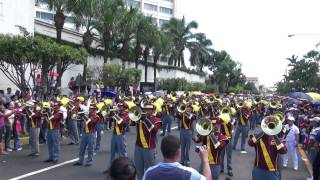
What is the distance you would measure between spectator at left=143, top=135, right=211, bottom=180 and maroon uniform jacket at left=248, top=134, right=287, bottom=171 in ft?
15.5

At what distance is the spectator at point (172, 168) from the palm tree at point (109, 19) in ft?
95.2

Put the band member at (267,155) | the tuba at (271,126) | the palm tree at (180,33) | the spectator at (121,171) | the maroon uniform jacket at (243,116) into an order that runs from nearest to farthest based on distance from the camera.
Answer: the spectator at (121,171) → the band member at (267,155) → the tuba at (271,126) → the maroon uniform jacket at (243,116) → the palm tree at (180,33)

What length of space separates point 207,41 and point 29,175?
67.0 m

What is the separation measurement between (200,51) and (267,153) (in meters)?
64.8

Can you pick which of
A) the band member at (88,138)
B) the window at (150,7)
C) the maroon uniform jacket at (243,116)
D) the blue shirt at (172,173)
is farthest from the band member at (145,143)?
the window at (150,7)

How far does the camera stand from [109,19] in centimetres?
3547

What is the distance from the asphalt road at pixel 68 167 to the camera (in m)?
12.9

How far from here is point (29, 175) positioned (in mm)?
12820

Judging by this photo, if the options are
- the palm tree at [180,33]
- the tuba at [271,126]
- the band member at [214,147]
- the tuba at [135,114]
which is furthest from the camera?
the palm tree at [180,33]

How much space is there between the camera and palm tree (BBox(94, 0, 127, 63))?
113 ft

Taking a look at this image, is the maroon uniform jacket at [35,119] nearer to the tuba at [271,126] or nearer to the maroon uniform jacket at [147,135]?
the maroon uniform jacket at [147,135]

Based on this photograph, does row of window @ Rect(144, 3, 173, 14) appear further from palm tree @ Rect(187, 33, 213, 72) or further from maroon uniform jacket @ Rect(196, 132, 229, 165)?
maroon uniform jacket @ Rect(196, 132, 229, 165)

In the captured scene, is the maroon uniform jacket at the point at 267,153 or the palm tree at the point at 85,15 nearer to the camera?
the maroon uniform jacket at the point at 267,153

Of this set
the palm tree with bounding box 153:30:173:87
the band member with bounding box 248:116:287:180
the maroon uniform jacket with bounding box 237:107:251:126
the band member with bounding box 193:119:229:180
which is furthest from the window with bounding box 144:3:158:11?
the band member with bounding box 248:116:287:180
